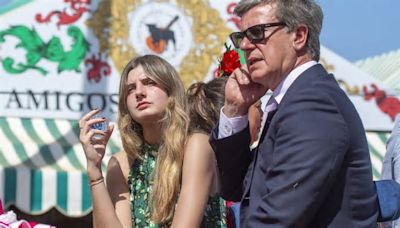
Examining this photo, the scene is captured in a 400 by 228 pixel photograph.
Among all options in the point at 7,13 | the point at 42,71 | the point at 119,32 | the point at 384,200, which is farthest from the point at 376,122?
the point at 384,200

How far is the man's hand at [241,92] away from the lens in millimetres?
1836

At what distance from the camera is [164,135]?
2.50 m

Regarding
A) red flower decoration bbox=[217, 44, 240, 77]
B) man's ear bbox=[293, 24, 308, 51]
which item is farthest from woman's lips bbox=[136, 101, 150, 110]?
man's ear bbox=[293, 24, 308, 51]

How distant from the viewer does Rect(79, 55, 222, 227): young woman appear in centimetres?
244

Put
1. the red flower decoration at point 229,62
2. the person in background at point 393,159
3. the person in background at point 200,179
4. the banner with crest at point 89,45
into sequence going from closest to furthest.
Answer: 1. the person in background at point 200,179
2. the red flower decoration at point 229,62
3. the person in background at point 393,159
4. the banner with crest at point 89,45

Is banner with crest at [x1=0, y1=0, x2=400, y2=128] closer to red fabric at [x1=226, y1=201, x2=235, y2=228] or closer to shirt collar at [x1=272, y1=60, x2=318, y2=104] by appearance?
red fabric at [x1=226, y1=201, x2=235, y2=228]

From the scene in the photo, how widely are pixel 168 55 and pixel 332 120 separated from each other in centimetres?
514

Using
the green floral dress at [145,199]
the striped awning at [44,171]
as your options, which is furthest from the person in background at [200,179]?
the striped awning at [44,171]

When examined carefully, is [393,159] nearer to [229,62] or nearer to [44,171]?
[229,62]

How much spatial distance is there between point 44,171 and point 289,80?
12.7 ft

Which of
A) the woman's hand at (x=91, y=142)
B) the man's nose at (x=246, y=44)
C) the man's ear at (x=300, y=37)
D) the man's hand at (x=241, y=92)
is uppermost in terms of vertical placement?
the man's ear at (x=300, y=37)

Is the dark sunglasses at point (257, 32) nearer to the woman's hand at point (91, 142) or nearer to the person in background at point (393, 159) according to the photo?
the woman's hand at point (91, 142)

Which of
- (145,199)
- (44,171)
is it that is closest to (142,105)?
(145,199)

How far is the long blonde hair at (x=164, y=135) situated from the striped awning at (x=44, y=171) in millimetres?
2561
